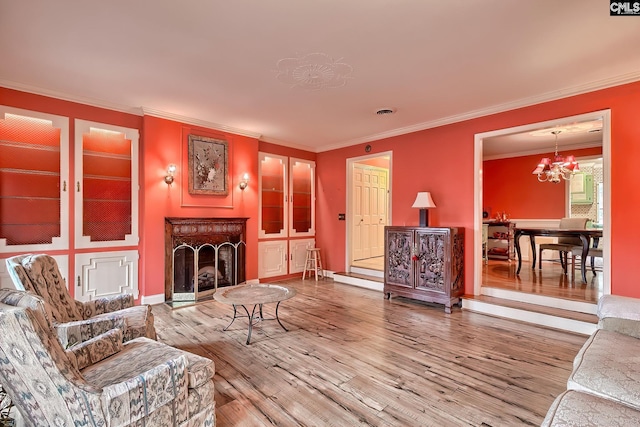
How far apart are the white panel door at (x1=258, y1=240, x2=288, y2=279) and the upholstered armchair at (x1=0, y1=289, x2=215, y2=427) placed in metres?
3.98

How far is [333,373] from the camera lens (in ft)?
8.00

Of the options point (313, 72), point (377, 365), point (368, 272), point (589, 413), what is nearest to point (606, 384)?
point (589, 413)

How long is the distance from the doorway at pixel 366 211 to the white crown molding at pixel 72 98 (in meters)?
3.81

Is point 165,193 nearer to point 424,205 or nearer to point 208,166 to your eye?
point 208,166

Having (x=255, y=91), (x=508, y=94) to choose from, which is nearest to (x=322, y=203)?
(x=255, y=91)

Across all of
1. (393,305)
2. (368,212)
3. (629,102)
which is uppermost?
(629,102)

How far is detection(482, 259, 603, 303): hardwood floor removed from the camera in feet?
13.1

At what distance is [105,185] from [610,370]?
17.0 feet

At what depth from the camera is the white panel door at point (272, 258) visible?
571cm

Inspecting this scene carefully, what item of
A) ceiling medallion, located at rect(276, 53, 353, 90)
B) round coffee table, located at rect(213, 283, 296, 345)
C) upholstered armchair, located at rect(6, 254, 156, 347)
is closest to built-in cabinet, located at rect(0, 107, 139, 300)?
upholstered armchair, located at rect(6, 254, 156, 347)

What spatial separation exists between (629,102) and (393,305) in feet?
11.7

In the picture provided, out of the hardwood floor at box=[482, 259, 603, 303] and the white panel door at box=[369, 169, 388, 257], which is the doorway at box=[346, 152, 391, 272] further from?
the hardwood floor at box=[482, 259, 603, 303]

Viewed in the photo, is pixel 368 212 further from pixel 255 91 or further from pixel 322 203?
pixel 255 91

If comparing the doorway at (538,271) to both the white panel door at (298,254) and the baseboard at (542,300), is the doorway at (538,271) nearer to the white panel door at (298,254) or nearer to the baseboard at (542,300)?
the baseboard at (542,300)
